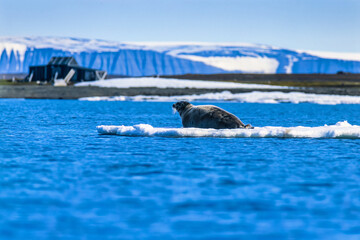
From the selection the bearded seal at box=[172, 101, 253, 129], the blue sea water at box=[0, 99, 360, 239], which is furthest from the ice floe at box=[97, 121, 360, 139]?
the blue sea water at box=[0, 99, 360, 239]

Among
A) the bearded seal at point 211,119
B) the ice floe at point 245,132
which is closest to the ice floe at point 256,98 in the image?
the bearded seal at point 211,119

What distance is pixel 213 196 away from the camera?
867 cm

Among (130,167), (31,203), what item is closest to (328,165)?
(130,167)

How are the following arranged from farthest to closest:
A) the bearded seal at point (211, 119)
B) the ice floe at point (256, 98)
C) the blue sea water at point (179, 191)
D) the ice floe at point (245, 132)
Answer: the ice floe at point (256, 98) < the bearded seal at point (211, 119) < the ice floe at point (245, 132) < the blue sea water at point (179, 191)

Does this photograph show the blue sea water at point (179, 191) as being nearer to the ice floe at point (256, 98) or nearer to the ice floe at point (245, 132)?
the ice floe at point (245, 132)

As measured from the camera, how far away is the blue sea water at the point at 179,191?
276 inches

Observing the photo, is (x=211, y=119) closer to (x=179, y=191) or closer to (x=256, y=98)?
(x=179, y=191)

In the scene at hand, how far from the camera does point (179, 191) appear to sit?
29.5 ft

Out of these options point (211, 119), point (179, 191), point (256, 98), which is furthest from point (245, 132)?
point (256, 98)

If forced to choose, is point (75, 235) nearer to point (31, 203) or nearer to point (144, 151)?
point (31, 203)

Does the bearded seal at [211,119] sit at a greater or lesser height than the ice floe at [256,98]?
lesser

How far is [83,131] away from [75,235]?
516 inches

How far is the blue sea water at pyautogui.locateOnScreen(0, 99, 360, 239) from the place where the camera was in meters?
7.00

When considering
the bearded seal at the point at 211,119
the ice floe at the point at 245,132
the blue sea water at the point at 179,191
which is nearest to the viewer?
the blue sea water at the point at 179,191
